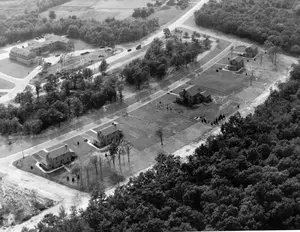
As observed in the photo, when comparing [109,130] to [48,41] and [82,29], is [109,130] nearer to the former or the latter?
[48,41]

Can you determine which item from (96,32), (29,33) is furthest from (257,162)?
(29,33)

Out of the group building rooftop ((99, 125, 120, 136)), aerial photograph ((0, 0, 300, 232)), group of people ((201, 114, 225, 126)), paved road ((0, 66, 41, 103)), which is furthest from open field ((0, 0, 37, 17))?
group of people ((201, 114, 225, 126))

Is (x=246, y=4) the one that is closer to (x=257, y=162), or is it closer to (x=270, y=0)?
(x=270, y=0)

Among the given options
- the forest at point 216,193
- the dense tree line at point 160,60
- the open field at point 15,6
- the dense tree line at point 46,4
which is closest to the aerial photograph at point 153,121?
the forest at point 216,193

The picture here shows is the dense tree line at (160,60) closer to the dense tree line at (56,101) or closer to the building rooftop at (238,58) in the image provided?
the dense tree line at (56,101)

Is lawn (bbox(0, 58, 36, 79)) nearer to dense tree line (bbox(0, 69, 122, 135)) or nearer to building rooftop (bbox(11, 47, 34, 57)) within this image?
building rooftop (bbox(11, 47, 34, 57))

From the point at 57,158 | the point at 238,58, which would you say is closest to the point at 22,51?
the point at 57,158
